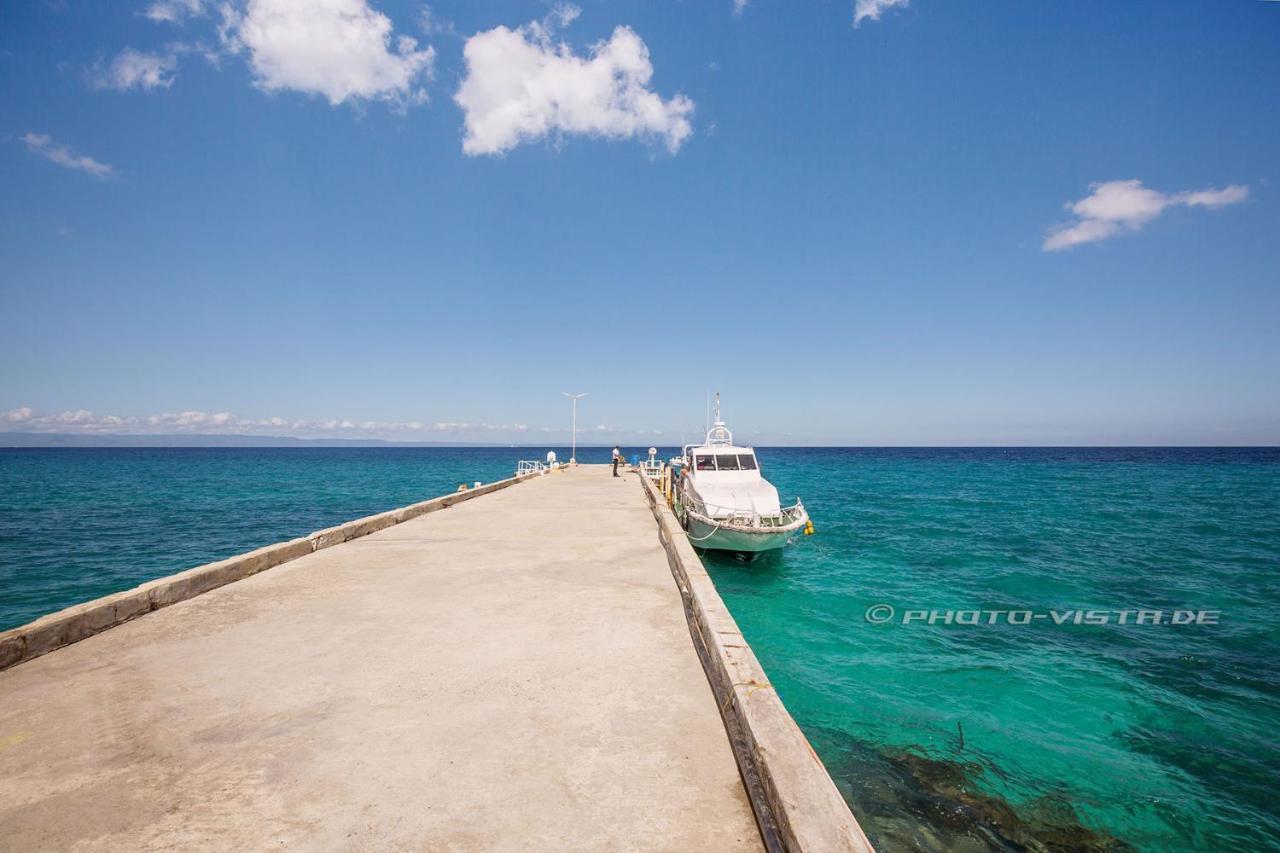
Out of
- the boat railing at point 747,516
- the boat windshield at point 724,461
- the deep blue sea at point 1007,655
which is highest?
the boat windshield at point 724,461

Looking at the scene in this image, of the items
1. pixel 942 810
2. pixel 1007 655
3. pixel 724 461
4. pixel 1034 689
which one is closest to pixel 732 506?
pixel 724 461

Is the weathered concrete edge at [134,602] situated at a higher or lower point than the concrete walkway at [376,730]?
higher

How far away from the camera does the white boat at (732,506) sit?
18.5 meters

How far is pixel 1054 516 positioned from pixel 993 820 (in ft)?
112

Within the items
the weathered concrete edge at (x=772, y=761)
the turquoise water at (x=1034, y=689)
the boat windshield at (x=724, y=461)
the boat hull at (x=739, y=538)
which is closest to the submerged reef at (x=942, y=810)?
the turquoise water at (x=1034, y=689)

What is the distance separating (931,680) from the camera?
10898 millimetres

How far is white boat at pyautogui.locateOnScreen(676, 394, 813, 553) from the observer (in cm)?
1847

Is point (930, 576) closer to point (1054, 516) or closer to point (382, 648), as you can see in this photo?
point (382, 648)

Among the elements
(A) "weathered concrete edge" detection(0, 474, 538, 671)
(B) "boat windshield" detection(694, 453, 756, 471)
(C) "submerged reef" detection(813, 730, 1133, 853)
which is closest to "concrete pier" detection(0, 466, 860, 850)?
(A) "weathered concrete edge" detection(0, 474, 538, 671)

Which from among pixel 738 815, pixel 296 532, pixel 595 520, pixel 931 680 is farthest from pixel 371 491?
pixel 738 815

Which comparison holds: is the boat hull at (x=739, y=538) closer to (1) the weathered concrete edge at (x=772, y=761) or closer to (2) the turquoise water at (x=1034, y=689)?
(2) the turquoise water at (x=1034, y=689)

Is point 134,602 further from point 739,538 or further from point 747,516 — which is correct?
point 747,516

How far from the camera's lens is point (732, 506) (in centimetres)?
1939

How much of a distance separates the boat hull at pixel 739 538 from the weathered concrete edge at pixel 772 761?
1223 cm
